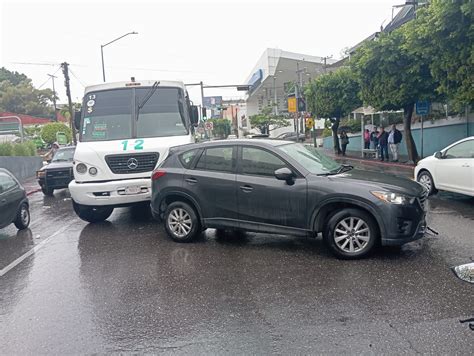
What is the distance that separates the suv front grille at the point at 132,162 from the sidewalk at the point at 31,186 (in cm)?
1040

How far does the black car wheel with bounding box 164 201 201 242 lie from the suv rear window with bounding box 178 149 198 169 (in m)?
0.63

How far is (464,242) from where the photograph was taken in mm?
6617

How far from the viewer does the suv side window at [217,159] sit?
22.5 feet

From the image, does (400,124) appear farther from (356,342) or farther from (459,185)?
(356,342)

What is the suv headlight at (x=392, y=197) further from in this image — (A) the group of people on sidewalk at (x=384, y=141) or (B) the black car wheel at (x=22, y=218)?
(A) the group of people on sidewalk at (x=384, y=141)

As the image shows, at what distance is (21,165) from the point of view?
22281 millimetres

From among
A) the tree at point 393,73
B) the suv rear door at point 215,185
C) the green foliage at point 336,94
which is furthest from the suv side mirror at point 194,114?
the green foliage at point 336,94

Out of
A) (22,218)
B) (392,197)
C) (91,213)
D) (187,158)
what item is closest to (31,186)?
(22,218)

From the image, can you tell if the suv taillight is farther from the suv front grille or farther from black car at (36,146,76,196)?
black car at (36,146,76,196)

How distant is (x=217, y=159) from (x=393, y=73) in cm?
1205

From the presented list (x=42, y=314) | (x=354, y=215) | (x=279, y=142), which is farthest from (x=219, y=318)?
(x=279, y=142)

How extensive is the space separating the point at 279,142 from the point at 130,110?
12.0ft

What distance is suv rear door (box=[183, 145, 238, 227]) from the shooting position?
6.74 metres

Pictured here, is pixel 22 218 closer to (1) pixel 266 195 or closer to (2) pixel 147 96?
(2) pixel 147 96
